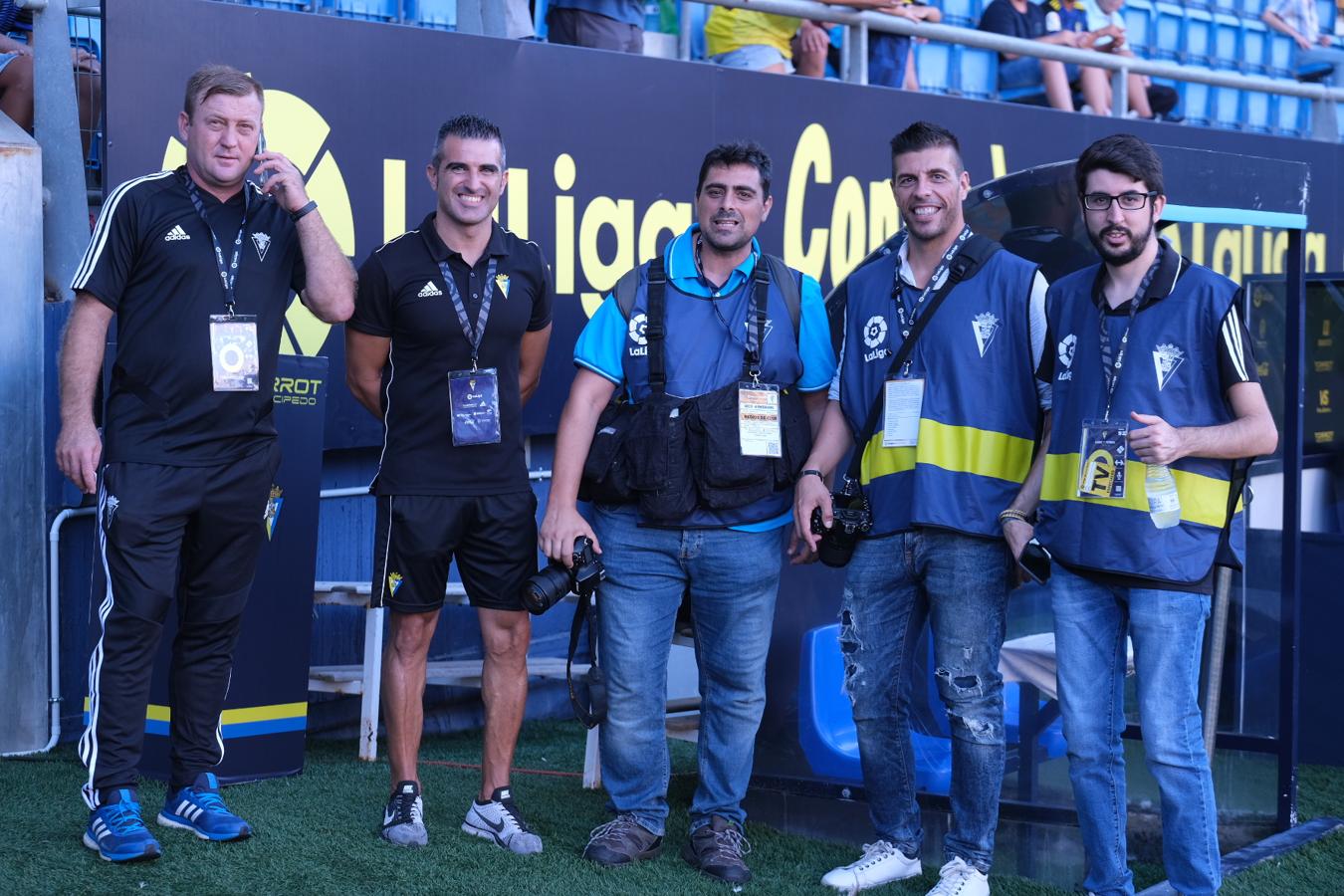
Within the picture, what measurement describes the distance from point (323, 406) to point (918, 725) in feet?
6.25

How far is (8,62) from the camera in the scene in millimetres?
4512

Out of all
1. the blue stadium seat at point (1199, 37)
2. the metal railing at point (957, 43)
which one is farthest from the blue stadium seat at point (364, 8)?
the blue stadium seat at point (1199, 37)

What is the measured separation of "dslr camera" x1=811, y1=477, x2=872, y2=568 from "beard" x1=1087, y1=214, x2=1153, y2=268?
0.75 metres

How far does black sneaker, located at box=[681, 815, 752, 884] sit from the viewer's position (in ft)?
11.4

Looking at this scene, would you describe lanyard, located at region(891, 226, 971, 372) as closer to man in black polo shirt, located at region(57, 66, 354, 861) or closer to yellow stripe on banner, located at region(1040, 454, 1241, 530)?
yellow stripe on banner, located at region(1040, 454, 1241, 530)

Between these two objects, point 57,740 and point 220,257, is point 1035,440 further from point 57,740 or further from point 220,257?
point 57,740

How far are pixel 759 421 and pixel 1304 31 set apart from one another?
8.88m

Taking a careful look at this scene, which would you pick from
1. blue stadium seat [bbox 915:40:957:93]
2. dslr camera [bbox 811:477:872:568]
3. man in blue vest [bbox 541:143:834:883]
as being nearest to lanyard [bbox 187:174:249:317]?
man in blue vest [bbox 541:143:834:883]

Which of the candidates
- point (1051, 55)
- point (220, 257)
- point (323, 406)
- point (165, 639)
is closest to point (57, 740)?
point (165, 639)

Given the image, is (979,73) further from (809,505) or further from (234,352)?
(234,352)

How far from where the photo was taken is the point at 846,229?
6070 mm

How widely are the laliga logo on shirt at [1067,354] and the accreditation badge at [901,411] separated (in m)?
0.30

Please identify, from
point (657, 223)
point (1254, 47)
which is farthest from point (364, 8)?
point (1254, 47)

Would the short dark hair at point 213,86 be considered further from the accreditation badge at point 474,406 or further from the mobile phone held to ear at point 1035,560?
the mobile phone held to ear at point 1035,560
